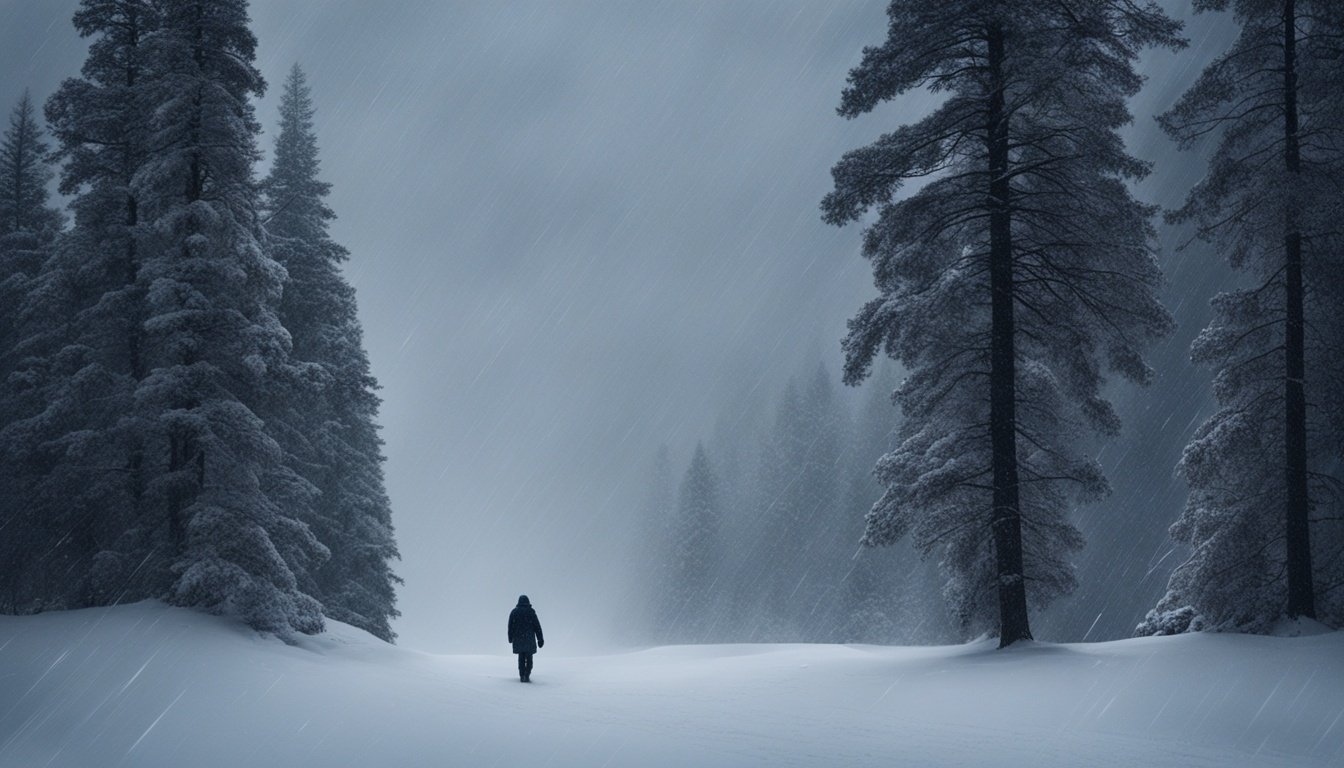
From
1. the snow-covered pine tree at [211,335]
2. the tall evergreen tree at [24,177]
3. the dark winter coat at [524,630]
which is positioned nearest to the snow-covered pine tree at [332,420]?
the snow-covered pine tree at [211,335]

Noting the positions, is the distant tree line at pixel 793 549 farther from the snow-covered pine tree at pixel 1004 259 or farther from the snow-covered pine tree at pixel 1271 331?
the snow-covered pine tree at pixel 1004 259

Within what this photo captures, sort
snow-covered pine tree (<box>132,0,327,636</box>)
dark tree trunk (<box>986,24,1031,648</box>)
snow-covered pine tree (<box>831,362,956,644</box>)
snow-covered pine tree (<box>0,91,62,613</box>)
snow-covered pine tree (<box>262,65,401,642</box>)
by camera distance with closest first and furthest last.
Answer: dark tree trunk (<box>986,24,1031,648</box>) < snow-covered pine tree (<box>132,0,327,636</box>) < snow-covered pine tree (<box>0,91,62,613</box>) < snow-covered pine tree (<box>262,65,401,642</box>) < snow-covered pine tree (<box>831,362,956,644</box>)

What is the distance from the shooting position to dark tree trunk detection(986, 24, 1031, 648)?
13.4 metres

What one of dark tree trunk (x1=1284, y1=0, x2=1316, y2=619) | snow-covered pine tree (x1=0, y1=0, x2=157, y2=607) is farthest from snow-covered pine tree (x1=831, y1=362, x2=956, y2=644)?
snow-covered pine tree (x1=0, y1=0, x2=157, y2=607)

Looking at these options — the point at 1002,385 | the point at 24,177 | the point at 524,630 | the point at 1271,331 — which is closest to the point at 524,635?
the point at 524,630

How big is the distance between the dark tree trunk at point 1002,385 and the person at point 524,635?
948 centimetres

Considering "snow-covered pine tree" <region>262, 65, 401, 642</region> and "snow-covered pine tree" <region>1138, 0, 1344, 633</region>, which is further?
"snow-covered pine tree" <region>262, 65, 401, 642</region>

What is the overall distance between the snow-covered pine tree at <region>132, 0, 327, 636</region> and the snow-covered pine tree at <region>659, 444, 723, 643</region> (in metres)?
44.3

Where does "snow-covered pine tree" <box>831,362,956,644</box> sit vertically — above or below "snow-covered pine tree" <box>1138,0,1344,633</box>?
below

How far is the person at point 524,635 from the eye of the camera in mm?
17078

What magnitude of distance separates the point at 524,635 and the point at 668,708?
6677 millimetres

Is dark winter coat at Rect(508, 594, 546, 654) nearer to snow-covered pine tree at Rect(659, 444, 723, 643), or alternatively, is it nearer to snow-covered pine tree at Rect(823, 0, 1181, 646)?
snow-covered pine tree at Rect(823, 0, 1181, 646)

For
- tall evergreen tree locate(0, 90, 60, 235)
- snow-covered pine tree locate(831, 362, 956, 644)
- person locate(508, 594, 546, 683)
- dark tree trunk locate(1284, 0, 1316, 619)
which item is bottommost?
snow-covered pine tree locate(831, 362, 956, 644)

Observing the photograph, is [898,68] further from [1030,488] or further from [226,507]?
[226,507]
